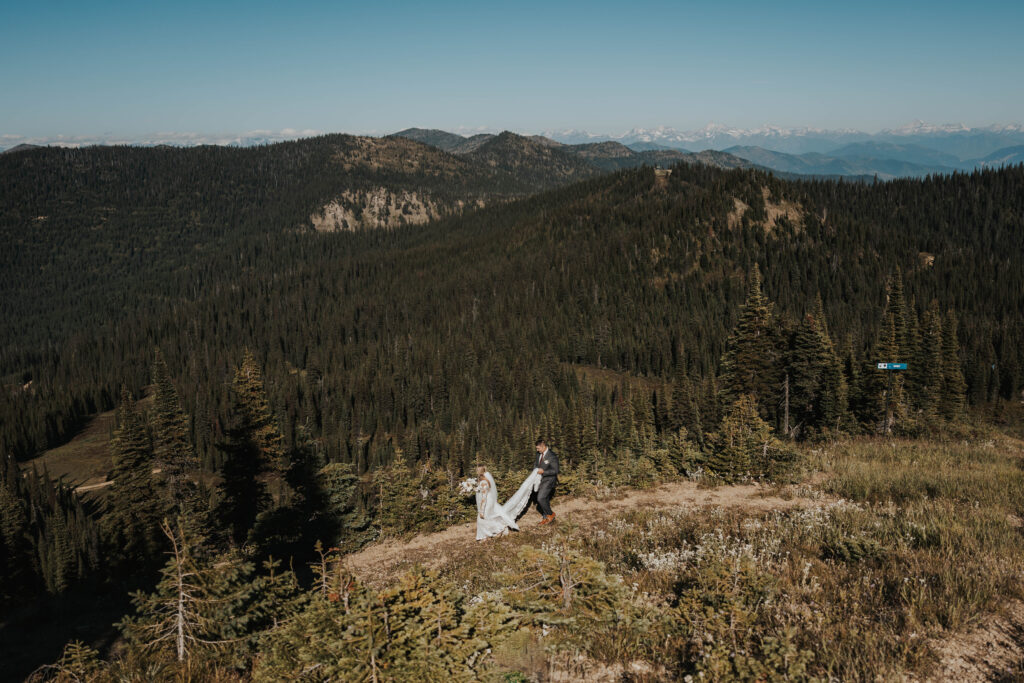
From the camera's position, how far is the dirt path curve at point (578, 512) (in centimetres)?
1838

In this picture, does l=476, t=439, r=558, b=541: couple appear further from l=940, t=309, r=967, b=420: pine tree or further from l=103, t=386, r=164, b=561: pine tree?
l=940, t=309, r=967, b=420: pine tree

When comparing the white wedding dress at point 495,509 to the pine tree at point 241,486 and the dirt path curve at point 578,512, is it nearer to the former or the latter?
the dirt path curve at point 578,512

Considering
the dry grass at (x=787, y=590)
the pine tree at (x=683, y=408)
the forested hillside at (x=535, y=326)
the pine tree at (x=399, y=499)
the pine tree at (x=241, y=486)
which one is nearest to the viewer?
the dry grass at (x=787, y=590)

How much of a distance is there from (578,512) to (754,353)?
36850 millimetres

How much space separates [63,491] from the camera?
87750mm

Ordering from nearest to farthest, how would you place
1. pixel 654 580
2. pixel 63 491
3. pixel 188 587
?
1. pixel 188 587
2. pixel 654 580
3. pixel 63 491

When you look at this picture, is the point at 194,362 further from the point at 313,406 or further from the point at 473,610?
the point at 473,610

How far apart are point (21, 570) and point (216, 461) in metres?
55.1

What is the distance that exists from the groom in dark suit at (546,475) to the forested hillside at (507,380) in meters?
5.49

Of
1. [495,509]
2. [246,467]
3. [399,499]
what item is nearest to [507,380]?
[246,467]

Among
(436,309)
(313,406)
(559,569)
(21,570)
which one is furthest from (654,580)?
(436,309)

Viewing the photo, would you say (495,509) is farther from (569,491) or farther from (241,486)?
(241,486)

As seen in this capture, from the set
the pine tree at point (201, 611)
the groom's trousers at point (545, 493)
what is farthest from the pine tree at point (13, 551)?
the pine tree at point (201, 611)

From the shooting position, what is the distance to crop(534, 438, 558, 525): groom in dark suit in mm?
17562
